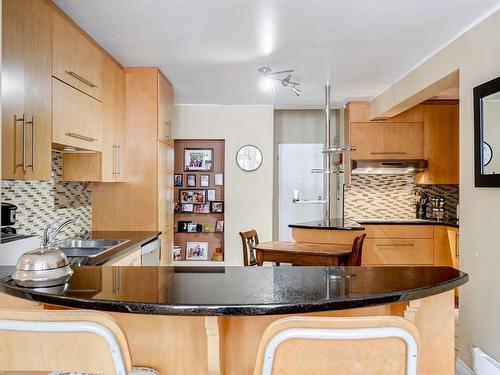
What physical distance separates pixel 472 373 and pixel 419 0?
7.63 ft

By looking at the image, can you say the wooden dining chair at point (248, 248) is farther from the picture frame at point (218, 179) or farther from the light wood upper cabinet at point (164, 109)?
the picture frame at point (218, 179)

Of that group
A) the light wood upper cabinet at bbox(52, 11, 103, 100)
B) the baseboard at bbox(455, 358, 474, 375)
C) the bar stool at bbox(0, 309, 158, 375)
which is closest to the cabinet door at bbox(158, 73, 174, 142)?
the light wood upper cabinet at bbox(52, 11, 103, 100)

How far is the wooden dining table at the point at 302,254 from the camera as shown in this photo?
330cm

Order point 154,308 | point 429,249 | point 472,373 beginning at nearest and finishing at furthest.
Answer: point 154,308
point 472,373
point 429,249

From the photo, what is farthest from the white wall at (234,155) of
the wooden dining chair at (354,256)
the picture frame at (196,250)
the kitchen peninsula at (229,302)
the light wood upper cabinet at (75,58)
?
the kitchen peninsula at (229,302)

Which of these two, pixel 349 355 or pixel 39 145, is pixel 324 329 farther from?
pixel 39 145

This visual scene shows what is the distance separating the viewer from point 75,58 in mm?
2678

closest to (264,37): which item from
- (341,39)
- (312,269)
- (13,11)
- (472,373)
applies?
(341,39)

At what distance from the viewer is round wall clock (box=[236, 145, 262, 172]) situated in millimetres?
5363

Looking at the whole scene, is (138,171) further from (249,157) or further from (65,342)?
(65,342)

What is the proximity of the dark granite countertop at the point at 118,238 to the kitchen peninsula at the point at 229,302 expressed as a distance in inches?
29.8

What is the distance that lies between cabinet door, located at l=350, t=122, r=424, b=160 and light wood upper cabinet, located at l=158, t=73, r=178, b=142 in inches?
92.3

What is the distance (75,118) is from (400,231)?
12.3 ft

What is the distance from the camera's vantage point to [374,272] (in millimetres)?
1514
